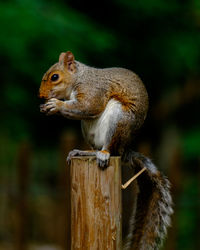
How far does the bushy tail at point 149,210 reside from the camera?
2.46 meters

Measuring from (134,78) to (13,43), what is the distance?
2.19m

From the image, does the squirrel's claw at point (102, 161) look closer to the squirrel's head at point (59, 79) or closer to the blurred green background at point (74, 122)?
the squirrel's head at point (59, 79)

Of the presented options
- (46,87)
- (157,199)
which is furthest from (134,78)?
(157,199)

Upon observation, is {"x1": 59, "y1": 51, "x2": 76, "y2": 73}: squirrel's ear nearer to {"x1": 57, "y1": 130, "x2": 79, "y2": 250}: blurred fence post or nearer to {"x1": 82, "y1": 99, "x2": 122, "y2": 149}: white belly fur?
{"x1": 82, "y1": 99, "x2": 122, "y2": 149}: white belly fur

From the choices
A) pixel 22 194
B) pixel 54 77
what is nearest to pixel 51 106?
pixel 54 77

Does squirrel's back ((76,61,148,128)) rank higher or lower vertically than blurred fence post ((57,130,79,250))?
higher

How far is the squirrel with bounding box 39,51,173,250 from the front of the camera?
2.35 meters

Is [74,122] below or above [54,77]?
below

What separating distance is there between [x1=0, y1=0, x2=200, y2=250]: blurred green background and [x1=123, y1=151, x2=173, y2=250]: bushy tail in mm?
1390

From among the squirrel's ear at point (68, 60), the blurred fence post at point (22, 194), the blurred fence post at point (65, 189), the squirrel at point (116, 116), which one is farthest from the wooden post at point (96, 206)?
the blurred fence post at point (22, 194)

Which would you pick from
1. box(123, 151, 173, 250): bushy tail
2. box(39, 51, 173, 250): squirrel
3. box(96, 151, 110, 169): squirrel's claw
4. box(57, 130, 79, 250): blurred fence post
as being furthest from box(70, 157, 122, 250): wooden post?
box(57, 130, 79, 250): blurred fence post

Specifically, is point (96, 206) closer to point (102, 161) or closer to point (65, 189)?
point (102, 161)

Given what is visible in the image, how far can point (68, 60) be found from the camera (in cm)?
244

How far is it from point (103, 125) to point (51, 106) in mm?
302
